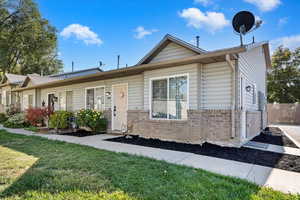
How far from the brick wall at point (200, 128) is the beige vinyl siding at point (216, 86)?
0.27m

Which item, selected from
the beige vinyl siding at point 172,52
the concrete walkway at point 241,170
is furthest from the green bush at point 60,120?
the concrete walkway at point 241,170

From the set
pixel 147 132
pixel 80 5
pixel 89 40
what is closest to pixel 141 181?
pixel 147 132

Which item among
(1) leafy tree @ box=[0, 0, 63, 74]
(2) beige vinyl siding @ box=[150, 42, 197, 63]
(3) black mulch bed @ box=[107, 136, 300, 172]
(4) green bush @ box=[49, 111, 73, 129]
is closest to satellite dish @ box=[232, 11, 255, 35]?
(2) beige vinyl siding @ box=[150, 42, 197, 63]

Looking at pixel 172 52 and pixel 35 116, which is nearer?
pixel 172 52

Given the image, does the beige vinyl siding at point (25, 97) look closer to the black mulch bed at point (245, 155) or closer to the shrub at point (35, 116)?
the shrub at point (35, 116)

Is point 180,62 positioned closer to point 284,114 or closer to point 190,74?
point 190,74

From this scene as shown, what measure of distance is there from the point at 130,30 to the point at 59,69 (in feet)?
70.7

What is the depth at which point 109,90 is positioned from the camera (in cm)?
950

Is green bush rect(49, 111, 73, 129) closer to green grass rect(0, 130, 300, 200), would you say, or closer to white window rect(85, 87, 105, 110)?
white window rect(85, 87, 105, 110)

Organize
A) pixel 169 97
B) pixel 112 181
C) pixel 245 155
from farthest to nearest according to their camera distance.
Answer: pixel 169 97 < pixel 245 155 < pixel 112 181

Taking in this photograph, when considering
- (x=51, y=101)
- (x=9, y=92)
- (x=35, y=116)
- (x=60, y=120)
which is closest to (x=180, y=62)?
(x=60, y=120)

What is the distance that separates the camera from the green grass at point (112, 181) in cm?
276

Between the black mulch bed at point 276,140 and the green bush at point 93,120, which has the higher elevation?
the green bush at point 93,120

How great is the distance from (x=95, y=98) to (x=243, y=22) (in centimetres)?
754
